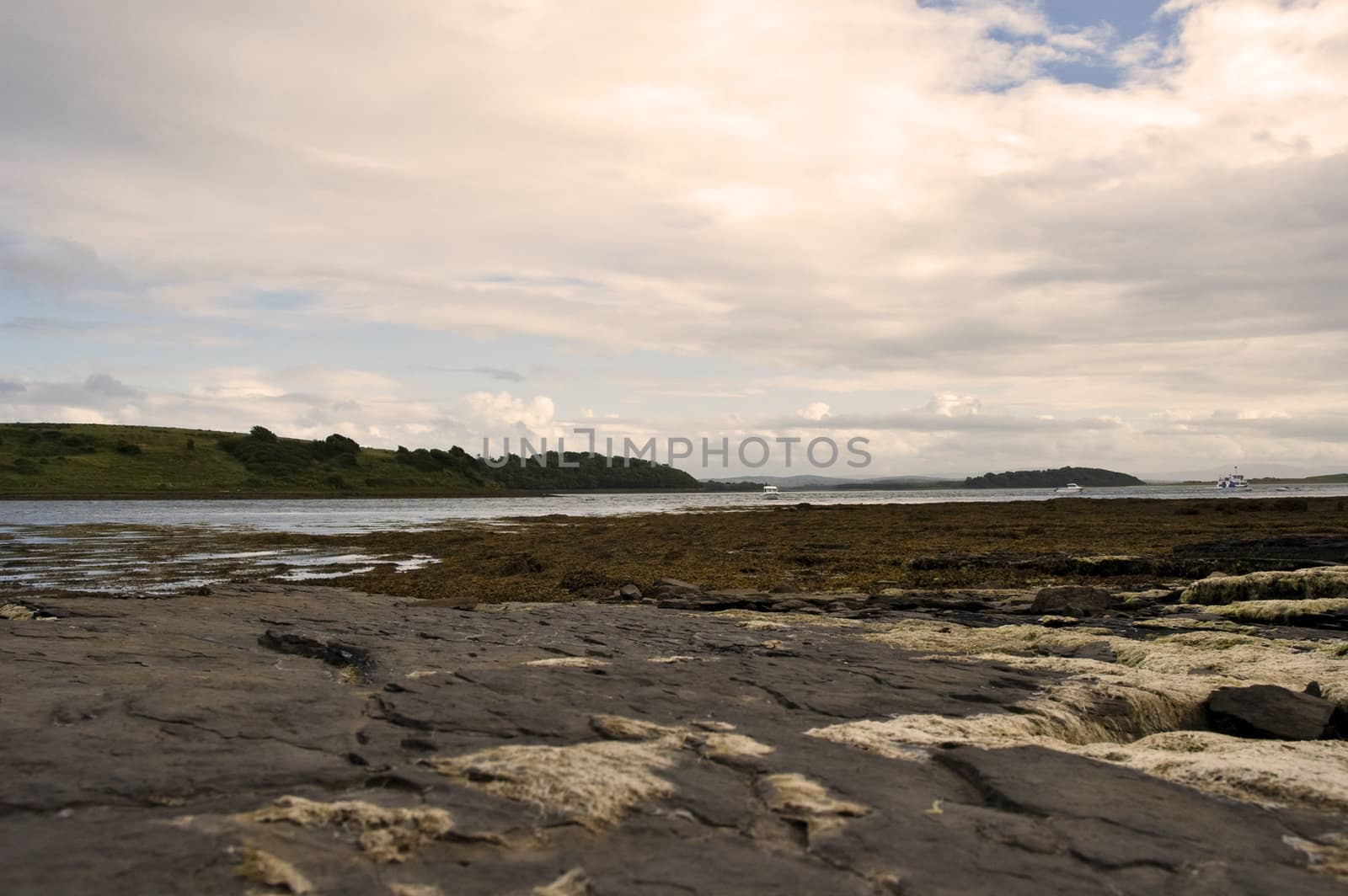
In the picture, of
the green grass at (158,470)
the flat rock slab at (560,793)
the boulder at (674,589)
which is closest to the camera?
the flat rock slab at (560,793)

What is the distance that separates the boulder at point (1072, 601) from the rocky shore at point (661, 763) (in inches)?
116

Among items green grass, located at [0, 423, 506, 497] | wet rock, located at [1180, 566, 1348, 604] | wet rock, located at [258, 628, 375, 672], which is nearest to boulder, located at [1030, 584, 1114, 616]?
wet rock, located at [1180, 566, 1348, 604]

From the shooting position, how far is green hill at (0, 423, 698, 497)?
123125mm

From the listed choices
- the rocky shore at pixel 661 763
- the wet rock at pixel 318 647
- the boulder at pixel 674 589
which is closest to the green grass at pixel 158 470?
the boulder at pixel 674 589

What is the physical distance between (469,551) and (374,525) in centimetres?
2720

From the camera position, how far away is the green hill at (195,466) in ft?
404

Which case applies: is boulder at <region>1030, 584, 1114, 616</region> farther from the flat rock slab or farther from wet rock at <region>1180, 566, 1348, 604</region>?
the flat rock slab

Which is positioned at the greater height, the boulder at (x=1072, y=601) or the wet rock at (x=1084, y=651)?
the boulder at (x=1072, y=601)

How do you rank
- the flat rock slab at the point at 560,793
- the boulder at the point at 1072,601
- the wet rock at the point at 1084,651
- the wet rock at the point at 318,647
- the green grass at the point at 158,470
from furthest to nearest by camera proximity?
the green grass at the point at 158,470
the boulder at the point at 1072,601
the wet rock at the point at 1084,651
the wet rock at the point at 318,647
the flat rock slab at the point at 560,793

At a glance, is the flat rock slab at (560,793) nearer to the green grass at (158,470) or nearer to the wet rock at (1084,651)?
the wet rock at (1084,651)

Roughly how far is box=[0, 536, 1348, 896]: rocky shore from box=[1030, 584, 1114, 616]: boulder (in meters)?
2.94

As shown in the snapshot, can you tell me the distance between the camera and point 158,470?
13488 cm

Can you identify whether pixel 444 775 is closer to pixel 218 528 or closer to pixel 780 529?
pixel 780 529

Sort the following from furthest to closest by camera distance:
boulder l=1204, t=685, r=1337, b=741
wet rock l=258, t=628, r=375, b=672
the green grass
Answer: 1. the green grass
2. wet rock l=258, t=628, r=375, b=672
3. boulder l=1204, t=685, r=1337, b=741
